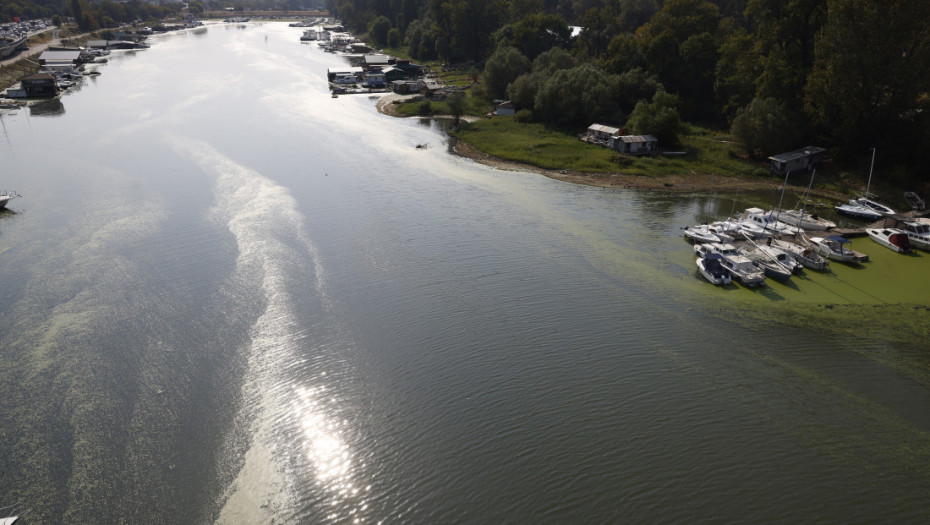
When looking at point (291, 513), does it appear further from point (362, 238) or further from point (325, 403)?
point (362, 238)

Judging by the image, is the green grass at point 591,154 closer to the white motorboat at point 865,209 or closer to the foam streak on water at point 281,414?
the white motorboat at point 865,209

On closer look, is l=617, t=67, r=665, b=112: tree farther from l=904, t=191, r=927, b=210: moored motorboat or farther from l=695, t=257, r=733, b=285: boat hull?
l=695, t=257, r=733, b=285: boat hull

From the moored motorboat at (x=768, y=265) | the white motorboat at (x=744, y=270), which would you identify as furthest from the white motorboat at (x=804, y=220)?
the white motorboat at (x=744, y=270)

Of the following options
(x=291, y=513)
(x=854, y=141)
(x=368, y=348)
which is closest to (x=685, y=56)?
(x=854, y=141)

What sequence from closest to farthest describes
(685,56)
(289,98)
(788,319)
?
1. (788,319)
2. (685,56)
3. (289,98)

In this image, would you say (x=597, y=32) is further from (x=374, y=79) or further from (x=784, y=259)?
(x=784, y=259)

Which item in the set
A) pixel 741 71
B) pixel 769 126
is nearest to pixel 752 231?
pixel 769 126

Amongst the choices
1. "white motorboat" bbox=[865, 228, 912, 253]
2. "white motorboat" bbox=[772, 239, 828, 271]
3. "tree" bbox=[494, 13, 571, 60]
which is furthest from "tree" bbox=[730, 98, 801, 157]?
"tree" bbox=[494, 13, 571, 60]
